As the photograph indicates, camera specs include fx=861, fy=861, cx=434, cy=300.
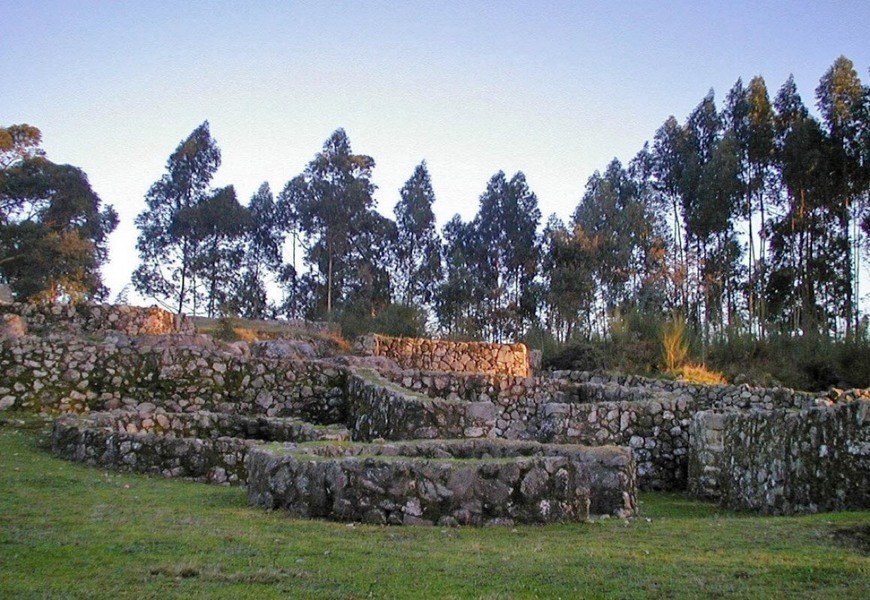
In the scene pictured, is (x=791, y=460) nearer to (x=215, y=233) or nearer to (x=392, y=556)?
(x=392, y=556)

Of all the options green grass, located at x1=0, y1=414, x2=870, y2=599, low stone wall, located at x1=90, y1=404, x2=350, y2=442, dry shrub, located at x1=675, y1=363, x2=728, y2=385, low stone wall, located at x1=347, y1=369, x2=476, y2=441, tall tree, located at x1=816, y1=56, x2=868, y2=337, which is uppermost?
tall tree, located at x1=816, y1=56, x2=868, y2=337

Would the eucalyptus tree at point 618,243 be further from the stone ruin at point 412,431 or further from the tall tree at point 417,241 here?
the stone ruin at point 412,431

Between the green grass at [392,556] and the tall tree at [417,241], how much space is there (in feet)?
151

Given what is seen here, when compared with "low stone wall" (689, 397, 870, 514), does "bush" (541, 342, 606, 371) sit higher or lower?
higher

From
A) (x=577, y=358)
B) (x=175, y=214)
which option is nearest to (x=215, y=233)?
(x=175, y=214)

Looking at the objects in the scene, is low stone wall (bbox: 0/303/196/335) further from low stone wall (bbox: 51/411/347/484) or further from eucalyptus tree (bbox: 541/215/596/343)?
eucalyptus tree (bbox: 541/215/596/343)

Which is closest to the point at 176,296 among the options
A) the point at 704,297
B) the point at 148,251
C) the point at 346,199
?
the point at 148,251

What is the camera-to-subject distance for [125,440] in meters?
13.3

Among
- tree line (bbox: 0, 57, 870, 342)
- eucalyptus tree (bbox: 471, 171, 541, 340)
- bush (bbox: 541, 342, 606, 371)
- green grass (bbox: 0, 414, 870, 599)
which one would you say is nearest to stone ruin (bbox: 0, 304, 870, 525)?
green grass (bbox: 0, 414, 870, 599)

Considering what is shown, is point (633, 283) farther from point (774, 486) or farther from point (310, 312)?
point (774, 486)

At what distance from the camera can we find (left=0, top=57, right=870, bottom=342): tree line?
1626 inches

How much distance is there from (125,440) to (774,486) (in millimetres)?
9423

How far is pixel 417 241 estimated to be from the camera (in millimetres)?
57562

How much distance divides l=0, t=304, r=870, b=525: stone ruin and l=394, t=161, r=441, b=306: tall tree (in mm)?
29693
